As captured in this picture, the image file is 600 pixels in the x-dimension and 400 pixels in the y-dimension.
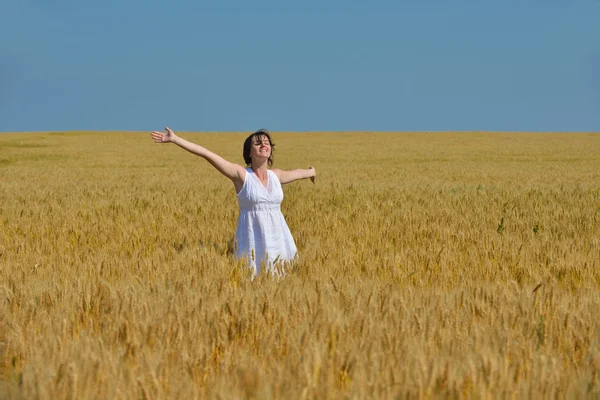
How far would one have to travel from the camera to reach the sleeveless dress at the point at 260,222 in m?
5.34

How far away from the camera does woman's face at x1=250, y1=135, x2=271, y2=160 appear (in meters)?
5.29

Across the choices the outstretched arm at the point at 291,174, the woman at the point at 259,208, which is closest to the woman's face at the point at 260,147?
the woman at the point at 259,208

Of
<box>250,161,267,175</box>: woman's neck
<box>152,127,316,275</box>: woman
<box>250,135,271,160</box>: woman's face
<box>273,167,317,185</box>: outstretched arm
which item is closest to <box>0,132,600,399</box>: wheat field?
<box>152,127,316,275</box>: woman

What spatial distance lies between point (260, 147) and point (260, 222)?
608 mm

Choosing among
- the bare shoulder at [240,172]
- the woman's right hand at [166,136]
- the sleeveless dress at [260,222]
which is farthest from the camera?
the sleeveless dress at [260,222]

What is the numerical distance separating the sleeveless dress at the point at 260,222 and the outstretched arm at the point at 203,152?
11 centimetres

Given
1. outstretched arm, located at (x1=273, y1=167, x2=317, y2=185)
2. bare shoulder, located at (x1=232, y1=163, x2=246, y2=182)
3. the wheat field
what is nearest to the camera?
the wheat field

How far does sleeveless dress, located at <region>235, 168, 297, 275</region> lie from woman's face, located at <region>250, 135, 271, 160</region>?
16cm

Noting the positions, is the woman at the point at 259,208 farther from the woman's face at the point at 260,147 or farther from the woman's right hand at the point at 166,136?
the woman's right hand at the point at 166,136

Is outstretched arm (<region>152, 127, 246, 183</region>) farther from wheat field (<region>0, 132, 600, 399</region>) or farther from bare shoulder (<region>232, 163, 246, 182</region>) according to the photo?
wheat field (<region>0, 132, 600, 399</region>)

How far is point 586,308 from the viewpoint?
10.8 feet

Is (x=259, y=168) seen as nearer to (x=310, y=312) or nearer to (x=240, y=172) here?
(x=240, y=172)

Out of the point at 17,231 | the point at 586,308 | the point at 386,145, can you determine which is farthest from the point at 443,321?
the point at 386,145

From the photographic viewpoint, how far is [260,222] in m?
5.36
